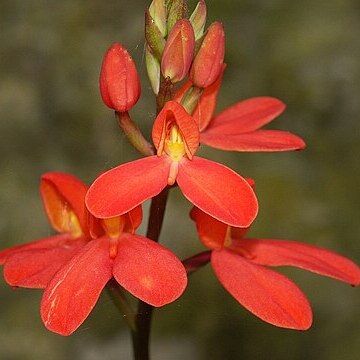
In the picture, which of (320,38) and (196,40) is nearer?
(196,40)

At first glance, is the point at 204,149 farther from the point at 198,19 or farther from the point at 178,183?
the point at 178,183

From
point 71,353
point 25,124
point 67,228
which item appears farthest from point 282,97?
point 67,228

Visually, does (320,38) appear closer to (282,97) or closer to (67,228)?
(282,97)

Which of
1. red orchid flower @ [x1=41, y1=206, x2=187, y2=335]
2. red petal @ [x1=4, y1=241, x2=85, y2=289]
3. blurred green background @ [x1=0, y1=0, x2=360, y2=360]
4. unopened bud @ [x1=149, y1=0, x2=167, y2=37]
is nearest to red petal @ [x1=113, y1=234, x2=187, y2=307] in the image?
red orchid flower @ [x1=41, y1=206, x2=187, y2=335]

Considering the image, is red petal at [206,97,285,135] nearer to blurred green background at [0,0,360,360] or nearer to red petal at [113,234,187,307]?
red petal at [113,234,187,307]

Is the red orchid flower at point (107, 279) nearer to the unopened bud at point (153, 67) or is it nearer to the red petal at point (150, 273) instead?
the red petal at point (150, 273)

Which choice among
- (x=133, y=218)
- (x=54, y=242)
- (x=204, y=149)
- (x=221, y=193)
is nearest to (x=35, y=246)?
(x=54, y=242)
